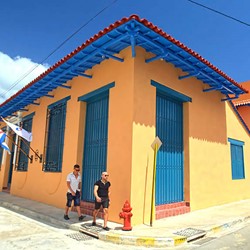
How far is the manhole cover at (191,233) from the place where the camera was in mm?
5608

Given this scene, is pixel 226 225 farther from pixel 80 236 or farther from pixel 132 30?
pixel 132 30

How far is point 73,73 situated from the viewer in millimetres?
8367

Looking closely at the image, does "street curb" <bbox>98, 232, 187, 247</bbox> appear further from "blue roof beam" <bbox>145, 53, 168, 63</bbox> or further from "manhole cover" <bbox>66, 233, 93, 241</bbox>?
"blue roof beam" <bbox>145, 53, 168, 63</bbox>

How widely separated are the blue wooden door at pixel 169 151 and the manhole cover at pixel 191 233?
4.95 ft

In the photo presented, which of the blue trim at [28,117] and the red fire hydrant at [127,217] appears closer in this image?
the red fire hydrant at [127,217]

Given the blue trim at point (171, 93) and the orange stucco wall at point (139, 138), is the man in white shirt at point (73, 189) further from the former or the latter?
the blue trim at point (171, 93)

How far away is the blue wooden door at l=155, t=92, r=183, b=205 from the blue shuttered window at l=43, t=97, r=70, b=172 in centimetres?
382

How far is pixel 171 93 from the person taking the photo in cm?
822

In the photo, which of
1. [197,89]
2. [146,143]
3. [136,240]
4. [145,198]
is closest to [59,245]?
[136,240]

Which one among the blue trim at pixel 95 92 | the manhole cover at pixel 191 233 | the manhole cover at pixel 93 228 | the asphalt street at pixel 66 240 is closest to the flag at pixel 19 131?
the blue trim at pixel 95 92

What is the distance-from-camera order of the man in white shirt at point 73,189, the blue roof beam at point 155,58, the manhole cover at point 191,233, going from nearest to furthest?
the manhole cover at point 191,233
the blue roof beam at point 155,58
the man in white shirt at point 73,189

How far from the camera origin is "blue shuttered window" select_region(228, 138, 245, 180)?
1142 centimetres

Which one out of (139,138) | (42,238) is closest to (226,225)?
(139,138)

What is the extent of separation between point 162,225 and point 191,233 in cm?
86
